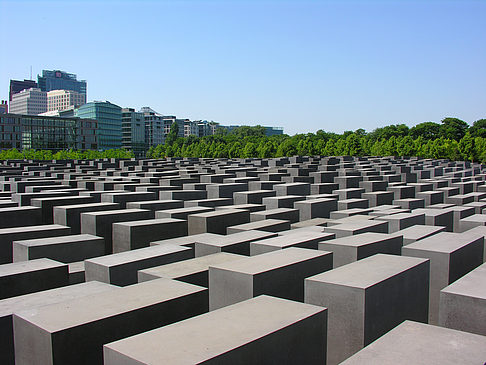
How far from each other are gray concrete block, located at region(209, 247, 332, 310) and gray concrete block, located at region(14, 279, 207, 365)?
517mm

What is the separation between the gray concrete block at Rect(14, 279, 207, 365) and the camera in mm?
4133

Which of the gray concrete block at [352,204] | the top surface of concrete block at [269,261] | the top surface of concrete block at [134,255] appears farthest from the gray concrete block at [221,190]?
the top surface of concrete block at [269,261]

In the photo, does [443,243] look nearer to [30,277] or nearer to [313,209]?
[313,209]

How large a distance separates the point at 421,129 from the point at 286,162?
56633 mm

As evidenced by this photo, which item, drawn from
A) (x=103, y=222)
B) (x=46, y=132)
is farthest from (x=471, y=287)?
(x=46, y=132)

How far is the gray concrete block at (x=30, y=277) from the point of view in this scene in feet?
21.2

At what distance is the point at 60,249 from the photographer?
27.8ft

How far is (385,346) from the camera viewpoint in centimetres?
363

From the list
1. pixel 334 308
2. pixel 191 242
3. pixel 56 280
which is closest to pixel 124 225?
pixel 191 242

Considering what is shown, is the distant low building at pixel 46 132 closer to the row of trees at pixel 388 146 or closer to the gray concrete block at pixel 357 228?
the row of trees at pixel 388 146

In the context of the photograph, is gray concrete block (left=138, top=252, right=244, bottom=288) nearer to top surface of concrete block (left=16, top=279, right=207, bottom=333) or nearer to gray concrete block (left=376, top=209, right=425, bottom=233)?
top surface of concrete block (left=16, top=279, right=207, bottom=333)

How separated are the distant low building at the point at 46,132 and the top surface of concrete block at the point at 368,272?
90.8 meters

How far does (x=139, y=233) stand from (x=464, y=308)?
267 inches

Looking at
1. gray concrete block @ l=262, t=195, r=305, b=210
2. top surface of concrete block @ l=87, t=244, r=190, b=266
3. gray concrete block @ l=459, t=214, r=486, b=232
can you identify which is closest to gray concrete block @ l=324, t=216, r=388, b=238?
gray concrete block @ l=459, t=214, r=486, b=232
